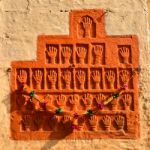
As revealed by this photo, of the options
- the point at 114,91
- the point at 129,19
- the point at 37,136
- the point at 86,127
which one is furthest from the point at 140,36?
the point at 37,136

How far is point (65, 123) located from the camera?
19.0ft

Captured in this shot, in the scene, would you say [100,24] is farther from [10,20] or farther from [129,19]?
[10,20]

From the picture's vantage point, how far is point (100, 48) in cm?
595

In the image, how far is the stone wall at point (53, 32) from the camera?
5.79 metres

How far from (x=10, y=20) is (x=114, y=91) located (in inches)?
55.3

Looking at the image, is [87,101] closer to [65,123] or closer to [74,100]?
[74,100]

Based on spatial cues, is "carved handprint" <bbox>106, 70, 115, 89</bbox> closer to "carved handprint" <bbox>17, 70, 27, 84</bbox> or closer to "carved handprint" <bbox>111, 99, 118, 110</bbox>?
"carved handprint" <bbox>111, 99, 118, 110</bbox>

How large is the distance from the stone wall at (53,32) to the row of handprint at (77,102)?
0.54 feet

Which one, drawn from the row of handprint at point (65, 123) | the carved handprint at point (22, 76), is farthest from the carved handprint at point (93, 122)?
the carved handprint at point (22, 76)

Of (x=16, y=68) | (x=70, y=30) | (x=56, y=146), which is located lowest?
(x=56, y=146)

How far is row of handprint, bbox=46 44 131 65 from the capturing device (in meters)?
5.93

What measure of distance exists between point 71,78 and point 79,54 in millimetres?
280

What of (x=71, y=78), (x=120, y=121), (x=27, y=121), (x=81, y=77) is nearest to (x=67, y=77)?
(x=71, y=78)

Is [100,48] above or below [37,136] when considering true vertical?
above
